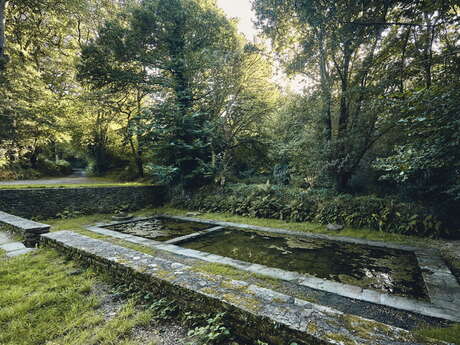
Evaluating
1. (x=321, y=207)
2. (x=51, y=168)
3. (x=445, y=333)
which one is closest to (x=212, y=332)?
(x=445, y=333)

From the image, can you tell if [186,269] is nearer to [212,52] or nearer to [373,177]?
[373,177]

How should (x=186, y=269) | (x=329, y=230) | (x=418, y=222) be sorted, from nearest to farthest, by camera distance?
(x=186, y=269), (x=418, y=222), (x=329, y=230)

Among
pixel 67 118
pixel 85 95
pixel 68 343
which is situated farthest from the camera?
pixel 67 118

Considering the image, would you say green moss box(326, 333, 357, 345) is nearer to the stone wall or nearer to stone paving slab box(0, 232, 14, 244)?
stone paving slab box(0, 232, 14, 244)

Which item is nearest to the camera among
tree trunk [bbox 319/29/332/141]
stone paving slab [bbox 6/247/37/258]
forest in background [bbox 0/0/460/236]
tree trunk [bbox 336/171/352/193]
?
stone paving slab [bbox 6/247/37/258]

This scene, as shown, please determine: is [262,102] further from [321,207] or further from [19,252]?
[19,252]

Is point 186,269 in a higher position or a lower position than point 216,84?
lower

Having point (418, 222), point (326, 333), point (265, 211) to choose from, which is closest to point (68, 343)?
point (326, 333)

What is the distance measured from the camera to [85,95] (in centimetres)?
1200

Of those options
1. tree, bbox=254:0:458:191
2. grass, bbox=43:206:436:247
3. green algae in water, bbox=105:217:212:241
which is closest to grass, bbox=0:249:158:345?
green algae in water, bbox=105:217:212:241

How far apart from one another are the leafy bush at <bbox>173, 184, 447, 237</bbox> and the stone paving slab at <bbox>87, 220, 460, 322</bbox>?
52.8 inches

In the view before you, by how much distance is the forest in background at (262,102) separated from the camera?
476 cm

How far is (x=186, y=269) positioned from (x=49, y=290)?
1914 mm

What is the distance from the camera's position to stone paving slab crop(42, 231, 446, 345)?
1.49 metres
